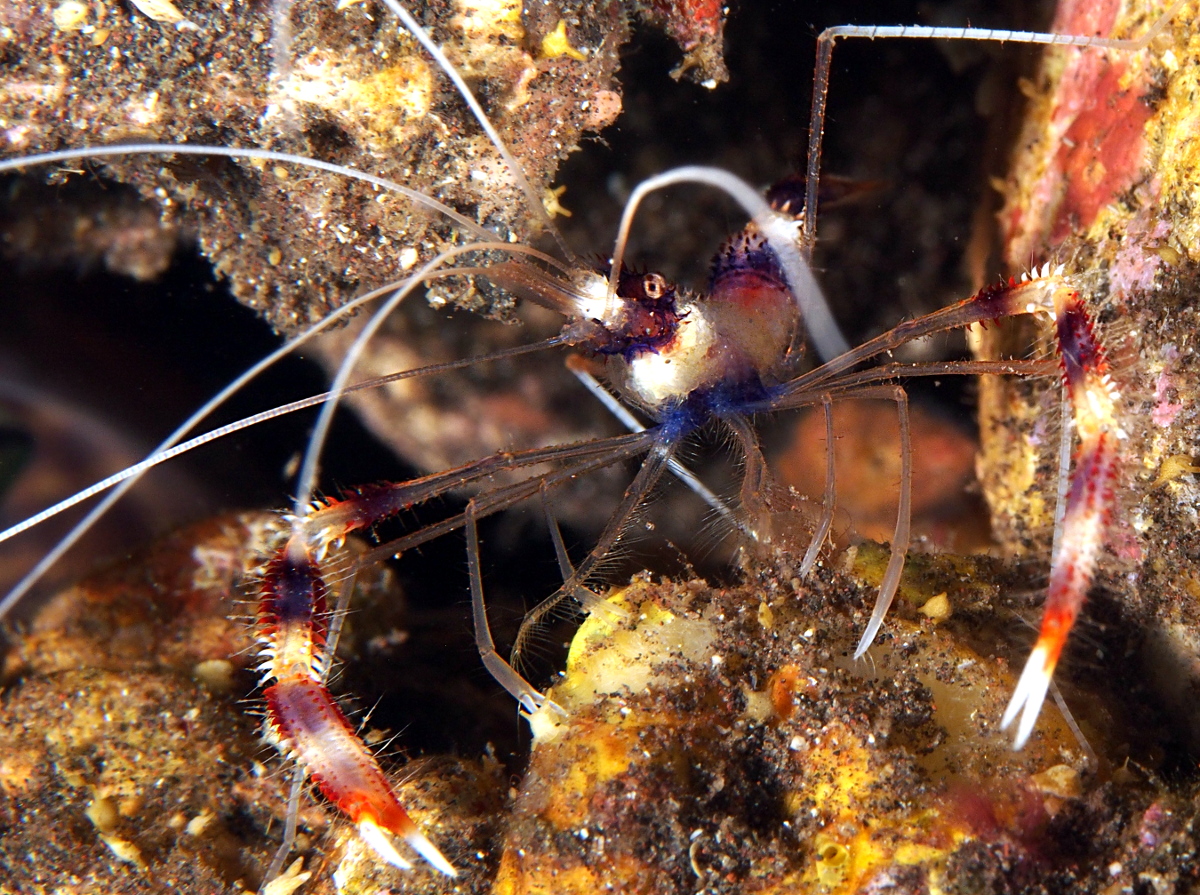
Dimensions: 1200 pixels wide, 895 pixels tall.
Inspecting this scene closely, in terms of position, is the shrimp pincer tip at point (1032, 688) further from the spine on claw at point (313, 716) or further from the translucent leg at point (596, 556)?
the spine on claw at point (313, 716)

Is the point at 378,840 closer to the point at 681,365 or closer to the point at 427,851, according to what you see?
the point at 427,851

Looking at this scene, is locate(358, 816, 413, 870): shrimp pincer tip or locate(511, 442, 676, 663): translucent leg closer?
locate(358, 816, 413, 870): shrimp pincer tip

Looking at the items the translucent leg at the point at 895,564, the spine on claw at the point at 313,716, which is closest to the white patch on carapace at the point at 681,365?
the translucent leg at the point at 895,564

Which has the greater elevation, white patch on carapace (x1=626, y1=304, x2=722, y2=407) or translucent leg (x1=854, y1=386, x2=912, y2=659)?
white patch on carapace (x1=626, y1=304, x2=722, y2=407)

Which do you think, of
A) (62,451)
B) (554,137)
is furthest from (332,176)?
(62,451)

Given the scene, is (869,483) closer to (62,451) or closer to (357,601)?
(357,601)

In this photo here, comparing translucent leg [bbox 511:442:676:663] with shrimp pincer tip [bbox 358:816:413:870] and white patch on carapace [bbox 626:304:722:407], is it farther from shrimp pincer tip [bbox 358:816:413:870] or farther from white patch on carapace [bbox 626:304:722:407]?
shrimp pincer tip [bbox 358:816:413:870]

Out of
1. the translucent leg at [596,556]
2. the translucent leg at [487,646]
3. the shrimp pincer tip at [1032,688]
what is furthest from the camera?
the translucent leg at [596,556]

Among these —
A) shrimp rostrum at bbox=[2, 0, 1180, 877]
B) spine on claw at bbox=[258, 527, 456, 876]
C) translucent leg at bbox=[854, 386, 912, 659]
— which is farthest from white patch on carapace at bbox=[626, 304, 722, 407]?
spine on claw at bbox=[258, 527, 456, 876]
